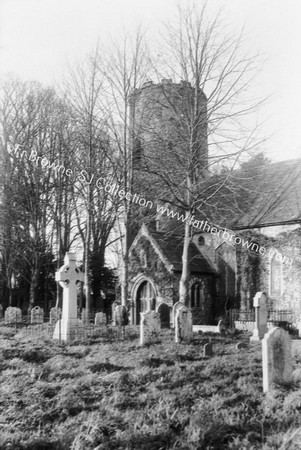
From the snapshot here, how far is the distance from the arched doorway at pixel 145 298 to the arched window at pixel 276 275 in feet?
19.2

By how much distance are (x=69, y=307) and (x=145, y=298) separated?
11.0 metres

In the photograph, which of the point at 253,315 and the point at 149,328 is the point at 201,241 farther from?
the point at 149,328

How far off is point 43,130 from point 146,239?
31.9 feet

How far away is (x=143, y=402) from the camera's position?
786cm

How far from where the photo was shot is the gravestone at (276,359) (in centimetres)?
830

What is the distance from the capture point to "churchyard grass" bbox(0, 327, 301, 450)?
6.50 m

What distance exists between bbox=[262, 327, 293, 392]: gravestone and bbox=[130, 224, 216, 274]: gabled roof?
1517 cm

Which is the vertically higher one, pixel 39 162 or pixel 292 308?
pixel 39 162

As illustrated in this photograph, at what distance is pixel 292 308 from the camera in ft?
71.3

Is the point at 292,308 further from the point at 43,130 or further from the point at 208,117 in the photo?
the point at 43,130

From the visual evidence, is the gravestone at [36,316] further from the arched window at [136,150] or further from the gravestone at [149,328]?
the gravestone at [149,328]

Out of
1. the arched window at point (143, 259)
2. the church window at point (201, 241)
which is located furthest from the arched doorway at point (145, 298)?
the church window at point (201, 241)

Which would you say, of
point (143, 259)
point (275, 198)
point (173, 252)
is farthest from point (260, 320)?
point (143, 259)

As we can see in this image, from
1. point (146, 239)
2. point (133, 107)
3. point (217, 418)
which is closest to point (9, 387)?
point (217, 418)
